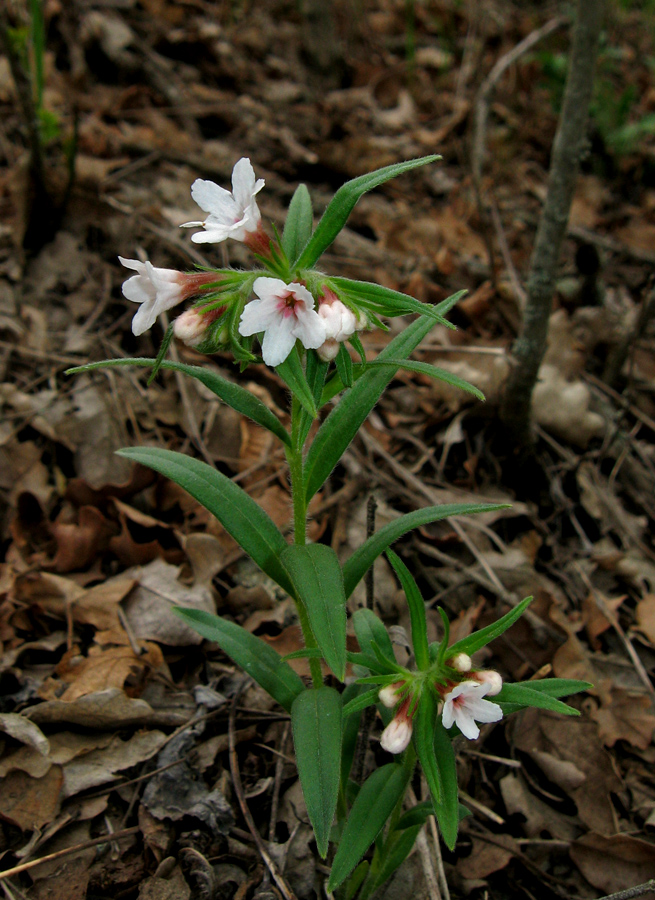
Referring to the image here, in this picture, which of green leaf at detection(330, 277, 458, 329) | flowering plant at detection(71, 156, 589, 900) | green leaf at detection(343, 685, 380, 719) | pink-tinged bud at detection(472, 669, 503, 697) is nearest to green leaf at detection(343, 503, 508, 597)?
flowering plant at detection(71, 156, 589, 900)

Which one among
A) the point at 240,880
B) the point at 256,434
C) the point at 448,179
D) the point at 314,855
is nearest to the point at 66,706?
the point at 240,880

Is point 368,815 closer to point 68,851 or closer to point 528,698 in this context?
point 528,698

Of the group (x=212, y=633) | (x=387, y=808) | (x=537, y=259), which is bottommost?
(x=387, y=808)

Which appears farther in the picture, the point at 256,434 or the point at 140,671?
the point at 256,434

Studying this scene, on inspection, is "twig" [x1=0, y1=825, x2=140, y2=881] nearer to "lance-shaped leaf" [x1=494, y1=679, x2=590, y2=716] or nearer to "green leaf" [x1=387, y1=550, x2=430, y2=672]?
"green leaf" [x1=387, y1=550, x2=430, y2=672]

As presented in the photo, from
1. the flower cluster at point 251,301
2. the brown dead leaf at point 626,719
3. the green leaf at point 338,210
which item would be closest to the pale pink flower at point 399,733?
the flower cluster at point 251,301

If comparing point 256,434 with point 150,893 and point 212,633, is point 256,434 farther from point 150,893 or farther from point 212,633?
point 150,893

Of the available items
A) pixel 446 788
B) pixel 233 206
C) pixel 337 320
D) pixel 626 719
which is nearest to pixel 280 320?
pixel 337 320
